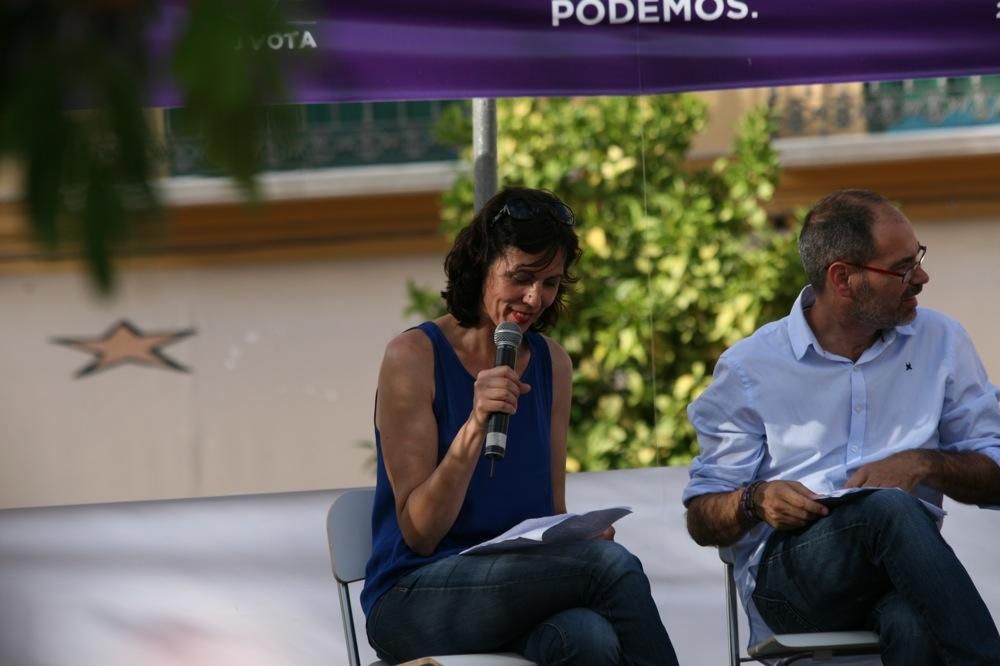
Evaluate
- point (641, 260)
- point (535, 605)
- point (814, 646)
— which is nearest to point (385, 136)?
point (641, 260)

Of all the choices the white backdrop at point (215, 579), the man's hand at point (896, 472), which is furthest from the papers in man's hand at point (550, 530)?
the white backdrop at point (215, 579)

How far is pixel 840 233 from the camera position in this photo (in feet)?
10.7

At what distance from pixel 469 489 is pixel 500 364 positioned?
31 centimetres

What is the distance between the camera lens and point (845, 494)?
2.92m

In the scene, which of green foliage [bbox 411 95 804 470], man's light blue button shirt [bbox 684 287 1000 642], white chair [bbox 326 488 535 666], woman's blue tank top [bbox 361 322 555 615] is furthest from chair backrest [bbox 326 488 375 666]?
green foliage [bbox 411 95 804 470]

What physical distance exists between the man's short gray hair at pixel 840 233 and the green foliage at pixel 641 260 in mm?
1421

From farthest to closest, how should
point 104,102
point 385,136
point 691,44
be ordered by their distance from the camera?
point 385,136
point 691,44
point 104,102

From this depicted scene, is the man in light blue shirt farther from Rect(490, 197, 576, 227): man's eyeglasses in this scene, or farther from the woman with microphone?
Rect(490, 197, 576, 227): man's eyeglasses

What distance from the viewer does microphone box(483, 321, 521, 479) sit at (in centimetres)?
268

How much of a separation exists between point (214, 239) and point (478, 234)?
0.88m

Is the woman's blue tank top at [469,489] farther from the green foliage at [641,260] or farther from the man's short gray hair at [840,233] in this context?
the green foliage at [641,260]

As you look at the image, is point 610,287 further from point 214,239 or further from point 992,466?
point 992,466

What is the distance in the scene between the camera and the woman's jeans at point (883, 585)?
109 inches

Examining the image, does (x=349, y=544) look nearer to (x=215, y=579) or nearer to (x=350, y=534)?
(x=350, y=534)
